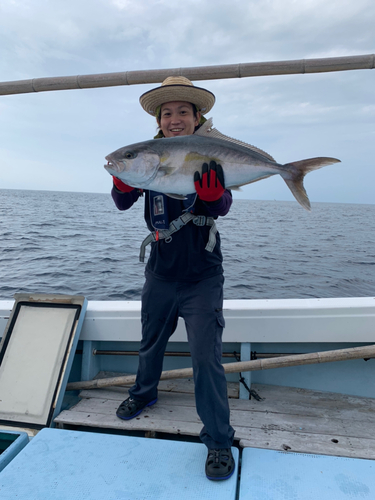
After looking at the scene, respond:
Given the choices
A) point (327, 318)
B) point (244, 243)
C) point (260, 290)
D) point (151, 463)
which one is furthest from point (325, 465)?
point (244, 243)

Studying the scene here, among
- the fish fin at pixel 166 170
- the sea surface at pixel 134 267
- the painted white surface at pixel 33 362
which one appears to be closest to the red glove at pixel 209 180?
the fish fin at pixel 166 170

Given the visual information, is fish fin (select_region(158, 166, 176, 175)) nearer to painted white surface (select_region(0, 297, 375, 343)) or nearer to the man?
the man

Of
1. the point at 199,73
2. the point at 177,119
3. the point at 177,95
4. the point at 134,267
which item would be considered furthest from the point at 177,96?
the point at 134,267

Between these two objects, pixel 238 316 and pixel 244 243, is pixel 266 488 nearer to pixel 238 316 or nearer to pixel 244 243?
pixel 238 316

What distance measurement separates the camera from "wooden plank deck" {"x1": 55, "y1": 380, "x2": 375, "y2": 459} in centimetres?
246

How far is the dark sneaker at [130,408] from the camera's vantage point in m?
2.74

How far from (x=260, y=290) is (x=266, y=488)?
7.52 m

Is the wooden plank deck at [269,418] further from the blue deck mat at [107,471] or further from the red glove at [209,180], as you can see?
the red glove at [209,180]

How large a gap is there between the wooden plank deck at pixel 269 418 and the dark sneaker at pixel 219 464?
12.7 inches

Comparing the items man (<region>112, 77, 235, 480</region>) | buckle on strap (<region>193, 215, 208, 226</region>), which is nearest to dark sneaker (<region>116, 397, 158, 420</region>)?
man (<region>112, 77, 235, 480</region>)

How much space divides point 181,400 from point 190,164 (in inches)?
77.8

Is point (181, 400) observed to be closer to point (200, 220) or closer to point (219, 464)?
point (219, 464)

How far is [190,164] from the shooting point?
6.81ft

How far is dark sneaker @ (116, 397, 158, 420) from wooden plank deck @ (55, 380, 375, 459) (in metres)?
0.04
